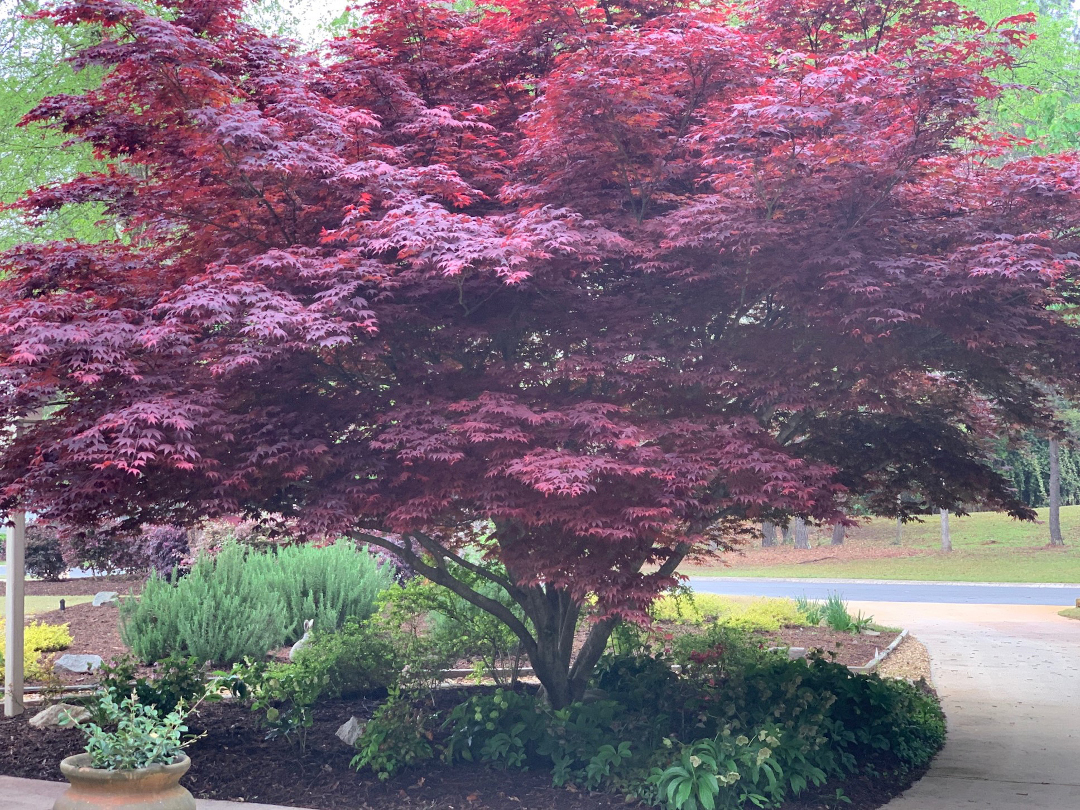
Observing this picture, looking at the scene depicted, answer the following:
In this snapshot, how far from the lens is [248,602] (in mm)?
10781

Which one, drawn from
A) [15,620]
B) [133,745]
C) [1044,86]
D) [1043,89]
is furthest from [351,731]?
[1044,86]

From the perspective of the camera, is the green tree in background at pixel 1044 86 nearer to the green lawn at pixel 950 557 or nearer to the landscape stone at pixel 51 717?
the green lawn at pixel 950 557

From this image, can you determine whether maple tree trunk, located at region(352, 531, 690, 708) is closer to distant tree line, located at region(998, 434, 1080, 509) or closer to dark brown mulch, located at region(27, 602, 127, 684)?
dark brown mulch, located at region(27, 602, 127, 684)

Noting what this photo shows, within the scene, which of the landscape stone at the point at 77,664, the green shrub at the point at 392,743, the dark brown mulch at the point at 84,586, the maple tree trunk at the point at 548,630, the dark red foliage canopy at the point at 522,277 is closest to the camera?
the dark red foliage canopy at the point at 522,277

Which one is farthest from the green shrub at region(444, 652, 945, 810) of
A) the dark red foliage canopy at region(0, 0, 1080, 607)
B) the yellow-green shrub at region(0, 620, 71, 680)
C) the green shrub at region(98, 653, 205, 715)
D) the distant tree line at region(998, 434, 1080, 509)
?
the distant tree line at region(998, 434, 1080, 509)

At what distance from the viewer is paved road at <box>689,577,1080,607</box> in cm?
1977

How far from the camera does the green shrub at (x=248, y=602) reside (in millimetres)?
10297

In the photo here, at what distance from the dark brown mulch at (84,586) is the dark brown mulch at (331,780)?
11.8 m

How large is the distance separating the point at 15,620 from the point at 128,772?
15.0 feet

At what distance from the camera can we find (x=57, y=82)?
1290cm

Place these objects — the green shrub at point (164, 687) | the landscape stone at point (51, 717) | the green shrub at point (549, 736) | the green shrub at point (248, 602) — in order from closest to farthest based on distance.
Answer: the green shrub at point (549, 736) < the green shrub at point (164, 687) < the landscape stone at point (51, 717) < the green shrub at point (248, 602)

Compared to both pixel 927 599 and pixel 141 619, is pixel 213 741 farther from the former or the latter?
pixel 927 599

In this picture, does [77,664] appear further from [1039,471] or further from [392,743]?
[1039,471]

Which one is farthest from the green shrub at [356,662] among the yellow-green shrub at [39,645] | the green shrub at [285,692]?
the yellow-green shrub at [39,645]
